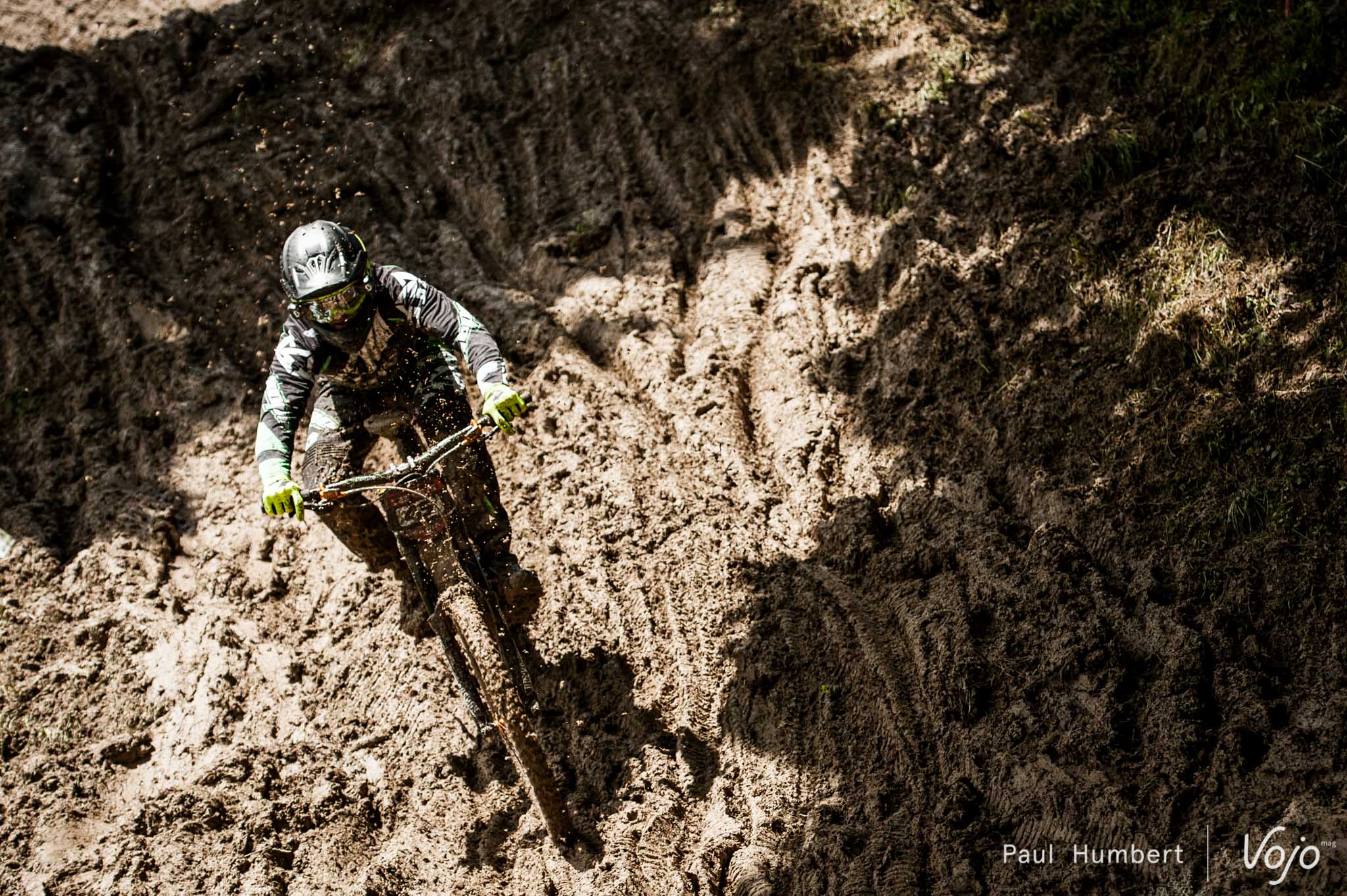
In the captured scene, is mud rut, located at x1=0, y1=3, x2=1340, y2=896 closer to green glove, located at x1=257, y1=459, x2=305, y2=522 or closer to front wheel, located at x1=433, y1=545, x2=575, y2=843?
front wheel, located at x1=433, y1=545, x2=575, y2=843

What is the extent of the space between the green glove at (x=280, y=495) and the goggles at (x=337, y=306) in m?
0.79

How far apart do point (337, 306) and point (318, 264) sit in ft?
0.70

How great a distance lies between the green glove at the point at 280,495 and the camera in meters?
4.92

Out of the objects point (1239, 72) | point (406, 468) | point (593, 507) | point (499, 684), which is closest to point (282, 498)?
point (406, 468)

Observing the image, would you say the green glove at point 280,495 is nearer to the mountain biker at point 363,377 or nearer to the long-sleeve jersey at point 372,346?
the mountain biker at point 363,377

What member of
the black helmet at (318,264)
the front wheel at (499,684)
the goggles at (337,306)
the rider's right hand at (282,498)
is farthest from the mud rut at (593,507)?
the black helmet at (318,264)

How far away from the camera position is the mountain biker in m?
5.11

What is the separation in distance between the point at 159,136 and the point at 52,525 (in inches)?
148

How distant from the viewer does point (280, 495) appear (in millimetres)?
4914

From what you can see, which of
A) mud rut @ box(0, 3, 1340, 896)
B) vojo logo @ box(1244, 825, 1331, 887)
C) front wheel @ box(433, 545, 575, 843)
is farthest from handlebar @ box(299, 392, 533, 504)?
vojo logo @ box(1244, 825, 1331, 887)

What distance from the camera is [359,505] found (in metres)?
5.41

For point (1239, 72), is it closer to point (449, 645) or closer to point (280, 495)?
point (449, 645)

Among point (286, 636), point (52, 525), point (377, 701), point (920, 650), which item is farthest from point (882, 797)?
point (52, 525)

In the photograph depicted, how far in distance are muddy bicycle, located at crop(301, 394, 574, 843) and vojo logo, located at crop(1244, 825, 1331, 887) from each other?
272cm
